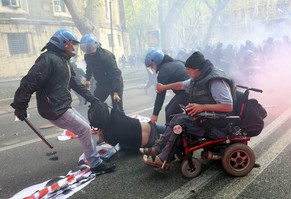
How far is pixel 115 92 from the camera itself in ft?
17.4

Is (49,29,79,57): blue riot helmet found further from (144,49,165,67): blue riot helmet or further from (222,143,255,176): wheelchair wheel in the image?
(222,143,255,176): wheelchair wheel

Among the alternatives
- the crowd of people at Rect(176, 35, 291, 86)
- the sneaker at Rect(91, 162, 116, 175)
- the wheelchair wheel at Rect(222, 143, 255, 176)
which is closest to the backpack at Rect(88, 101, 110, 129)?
the sneaker at Rect(91, 162, 116, 175)

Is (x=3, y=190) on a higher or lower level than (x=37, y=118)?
higher

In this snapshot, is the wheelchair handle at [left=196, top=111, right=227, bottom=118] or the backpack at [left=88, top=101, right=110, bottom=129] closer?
the wheelchair handle at [left=196, top=111, right=227, bottom=118]

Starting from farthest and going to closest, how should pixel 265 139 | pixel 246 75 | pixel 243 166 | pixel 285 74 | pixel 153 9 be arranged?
pixel 153 9 → pixel 285 74 → pixel 246 75 → pixel 265 139 → pixel 243 166

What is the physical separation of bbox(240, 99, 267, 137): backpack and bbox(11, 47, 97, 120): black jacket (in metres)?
2.24

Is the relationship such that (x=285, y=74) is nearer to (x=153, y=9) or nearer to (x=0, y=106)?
(x=0, y=106)

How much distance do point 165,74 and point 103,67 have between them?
1.59m

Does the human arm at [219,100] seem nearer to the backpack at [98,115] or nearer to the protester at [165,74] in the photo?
the protester at [165,74]

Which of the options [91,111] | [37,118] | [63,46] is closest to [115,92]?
[91,111]

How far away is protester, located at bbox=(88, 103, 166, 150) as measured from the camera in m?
4.01

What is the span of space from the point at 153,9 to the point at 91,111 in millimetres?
40455

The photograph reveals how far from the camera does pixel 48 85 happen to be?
3.50m

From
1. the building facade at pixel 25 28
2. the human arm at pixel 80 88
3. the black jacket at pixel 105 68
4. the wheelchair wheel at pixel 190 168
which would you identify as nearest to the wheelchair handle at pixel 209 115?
the wheelchair wheel at pixel 190 168
